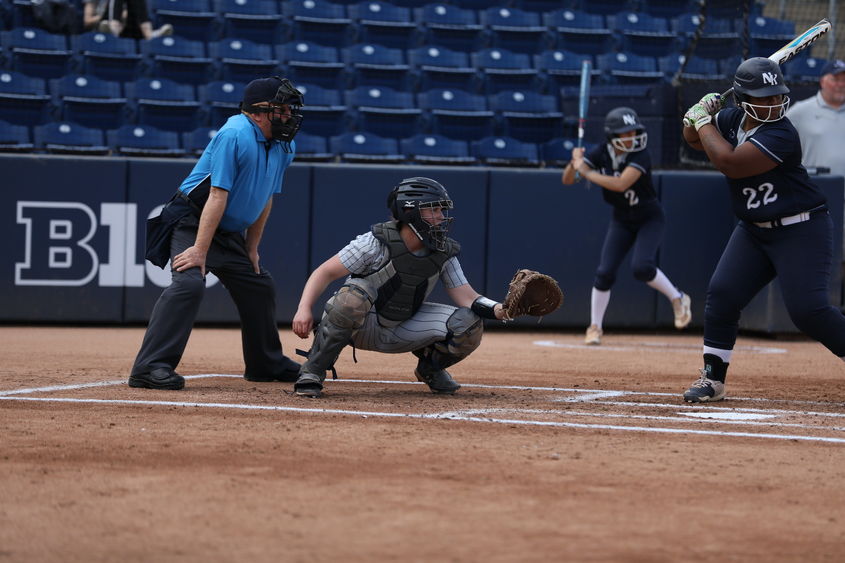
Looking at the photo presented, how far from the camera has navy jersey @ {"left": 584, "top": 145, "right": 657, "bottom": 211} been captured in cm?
1081

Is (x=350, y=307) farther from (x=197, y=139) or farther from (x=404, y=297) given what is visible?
(x=197, y=139)

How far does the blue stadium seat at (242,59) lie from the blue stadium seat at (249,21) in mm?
597

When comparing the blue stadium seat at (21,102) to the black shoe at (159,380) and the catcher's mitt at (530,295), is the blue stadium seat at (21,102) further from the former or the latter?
the catcher's mitt at (530,295)

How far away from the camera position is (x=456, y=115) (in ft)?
52.7

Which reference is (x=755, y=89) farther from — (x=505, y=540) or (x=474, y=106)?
(x=474, y=106)

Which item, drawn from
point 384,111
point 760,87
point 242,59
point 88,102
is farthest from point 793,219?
point 242,59

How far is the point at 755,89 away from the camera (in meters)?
6.16

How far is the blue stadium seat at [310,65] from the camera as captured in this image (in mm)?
16391

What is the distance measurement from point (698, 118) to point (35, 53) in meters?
11.7

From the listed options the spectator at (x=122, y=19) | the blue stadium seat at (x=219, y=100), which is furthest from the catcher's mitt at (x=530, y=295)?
the spectator at (x=122, y=19)

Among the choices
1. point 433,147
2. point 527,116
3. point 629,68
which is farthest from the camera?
point 629,68

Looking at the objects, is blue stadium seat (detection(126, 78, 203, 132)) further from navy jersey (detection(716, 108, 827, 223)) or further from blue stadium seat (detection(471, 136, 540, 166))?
navy jersey (detection(716, 108, 827, 223))

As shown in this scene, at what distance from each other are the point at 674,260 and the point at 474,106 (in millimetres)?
4863

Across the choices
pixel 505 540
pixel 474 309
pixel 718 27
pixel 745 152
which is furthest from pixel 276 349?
pixel 718 27
